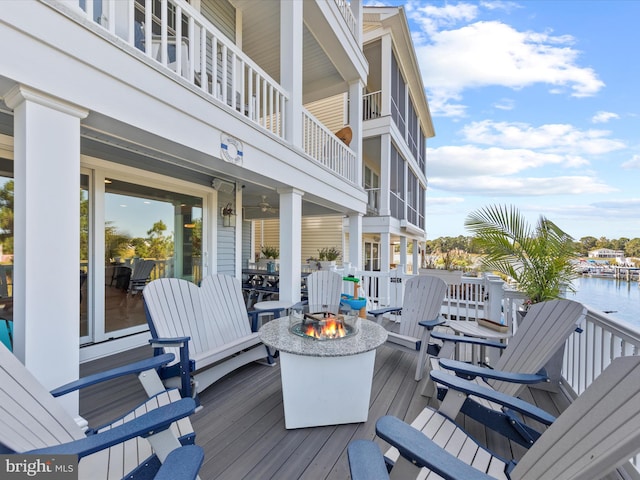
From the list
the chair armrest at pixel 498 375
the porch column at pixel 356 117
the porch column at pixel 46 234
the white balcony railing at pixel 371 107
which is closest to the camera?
the porch column at pixel 46 234

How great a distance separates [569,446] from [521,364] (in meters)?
1.28

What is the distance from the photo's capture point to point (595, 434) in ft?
3.36

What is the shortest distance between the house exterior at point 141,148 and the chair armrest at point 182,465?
144cm

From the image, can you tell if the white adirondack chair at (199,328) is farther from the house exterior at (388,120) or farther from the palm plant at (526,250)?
the house exterior at (388,120)

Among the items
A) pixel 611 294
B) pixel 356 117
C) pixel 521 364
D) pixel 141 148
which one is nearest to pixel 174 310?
pixel 141 148

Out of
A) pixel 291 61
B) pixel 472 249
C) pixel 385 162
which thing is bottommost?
pixel 472 249

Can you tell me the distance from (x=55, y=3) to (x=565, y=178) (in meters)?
30.5

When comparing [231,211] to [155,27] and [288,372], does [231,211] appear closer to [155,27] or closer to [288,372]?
[155,27]

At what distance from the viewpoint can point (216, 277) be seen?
3340 millimetres

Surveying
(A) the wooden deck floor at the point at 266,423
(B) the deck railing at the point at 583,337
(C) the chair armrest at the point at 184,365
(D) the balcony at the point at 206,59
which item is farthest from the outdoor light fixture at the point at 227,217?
(C) the chair armrest at the point at 184,365

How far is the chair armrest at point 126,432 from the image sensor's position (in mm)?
1066

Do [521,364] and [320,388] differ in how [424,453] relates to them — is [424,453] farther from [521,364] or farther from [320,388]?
[521,364]

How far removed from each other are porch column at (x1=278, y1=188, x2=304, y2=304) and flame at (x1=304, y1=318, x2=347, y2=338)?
177 centimetres

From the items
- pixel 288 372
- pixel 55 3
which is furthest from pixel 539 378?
pixel 55 3
